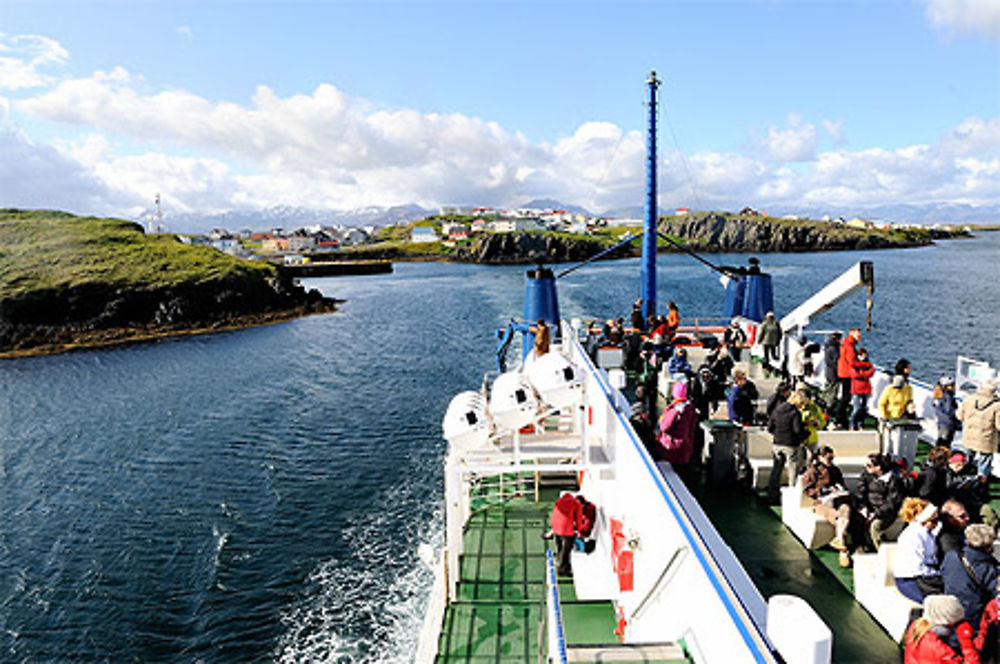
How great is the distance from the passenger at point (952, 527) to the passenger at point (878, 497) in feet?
2.79

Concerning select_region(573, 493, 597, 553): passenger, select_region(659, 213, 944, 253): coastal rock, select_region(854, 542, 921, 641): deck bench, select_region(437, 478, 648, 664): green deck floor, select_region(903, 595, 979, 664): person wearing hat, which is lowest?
select_region(437, 478, 648, 664): green deck floor

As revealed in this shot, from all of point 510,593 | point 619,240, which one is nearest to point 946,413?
point 510,593

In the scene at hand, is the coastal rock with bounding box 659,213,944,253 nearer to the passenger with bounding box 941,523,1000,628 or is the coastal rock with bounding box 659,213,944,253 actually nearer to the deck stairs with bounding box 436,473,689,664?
the deck stairs with bounding box 436,473,689,664

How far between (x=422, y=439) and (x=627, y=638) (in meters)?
19.1

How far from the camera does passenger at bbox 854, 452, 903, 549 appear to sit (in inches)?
256

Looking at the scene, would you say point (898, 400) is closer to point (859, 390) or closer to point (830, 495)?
point (859, 390)

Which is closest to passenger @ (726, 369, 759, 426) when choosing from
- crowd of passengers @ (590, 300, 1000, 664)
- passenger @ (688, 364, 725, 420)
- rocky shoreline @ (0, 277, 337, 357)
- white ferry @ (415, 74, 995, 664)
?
crowd of passengers @ (590, 300, 1000, 664)

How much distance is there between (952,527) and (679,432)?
337cm

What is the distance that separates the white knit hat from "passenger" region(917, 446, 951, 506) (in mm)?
2589

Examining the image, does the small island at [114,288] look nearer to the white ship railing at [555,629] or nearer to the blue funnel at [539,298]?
the blue funnel at [539,298]

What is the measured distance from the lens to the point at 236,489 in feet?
73.0

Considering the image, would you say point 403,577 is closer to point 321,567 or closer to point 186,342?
point 321,567

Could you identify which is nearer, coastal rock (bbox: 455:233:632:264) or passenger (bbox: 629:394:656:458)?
passenger (bbox: 629:394:656:458)

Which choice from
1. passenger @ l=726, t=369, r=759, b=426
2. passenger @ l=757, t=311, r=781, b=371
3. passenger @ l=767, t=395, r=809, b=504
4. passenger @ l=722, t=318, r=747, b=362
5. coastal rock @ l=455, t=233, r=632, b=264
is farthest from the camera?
coastal rock @ l=455, t=233, r=632, b=264
